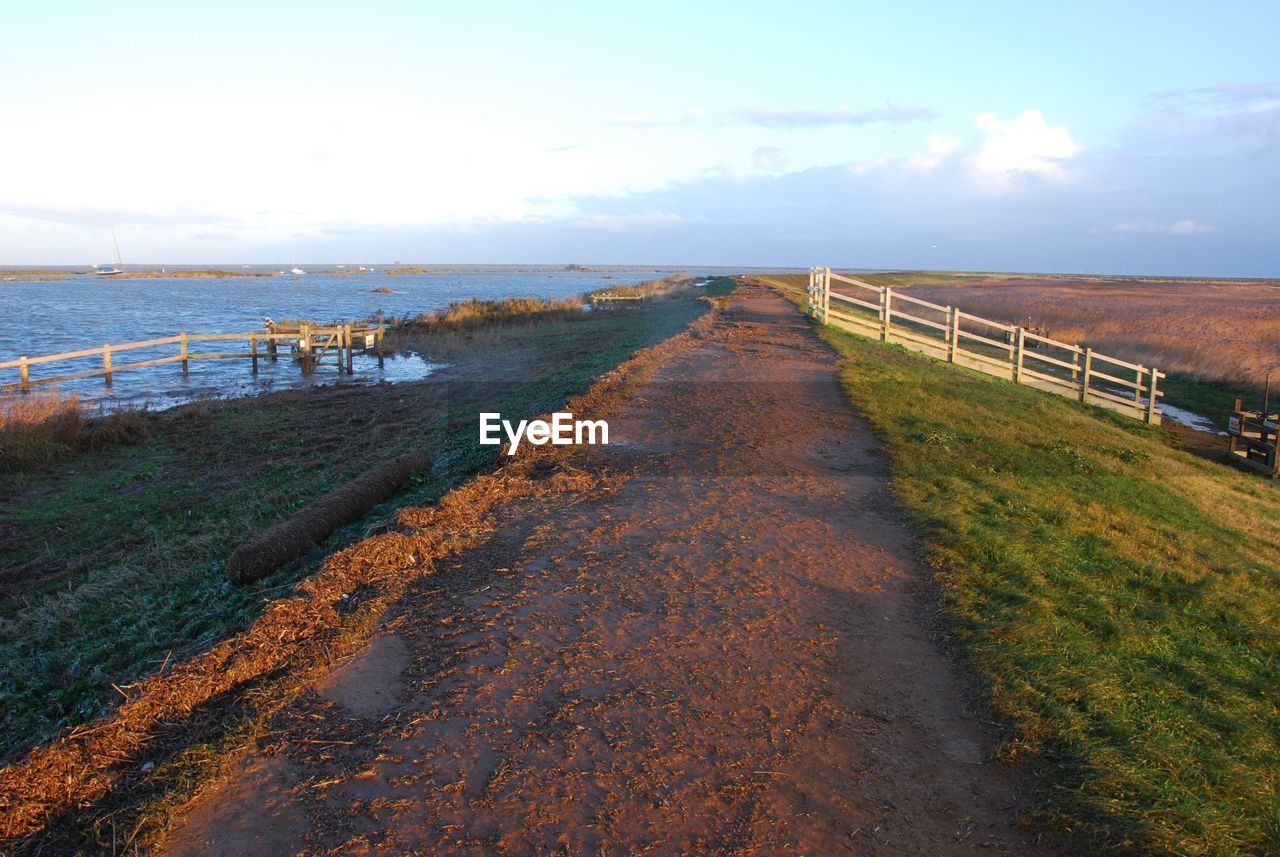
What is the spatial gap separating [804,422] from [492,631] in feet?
25.7

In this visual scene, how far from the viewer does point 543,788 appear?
4.01 meters

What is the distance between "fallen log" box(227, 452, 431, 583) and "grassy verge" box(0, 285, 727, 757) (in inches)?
9.4

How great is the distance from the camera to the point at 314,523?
878 cm

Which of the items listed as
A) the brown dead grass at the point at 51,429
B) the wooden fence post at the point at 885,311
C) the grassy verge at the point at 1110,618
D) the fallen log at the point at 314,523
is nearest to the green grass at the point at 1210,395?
the wooden fence post at the point at 885,311

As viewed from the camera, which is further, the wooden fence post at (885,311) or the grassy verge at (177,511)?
the wooden fence post at (885,311)

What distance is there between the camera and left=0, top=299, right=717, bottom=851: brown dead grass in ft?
12.5

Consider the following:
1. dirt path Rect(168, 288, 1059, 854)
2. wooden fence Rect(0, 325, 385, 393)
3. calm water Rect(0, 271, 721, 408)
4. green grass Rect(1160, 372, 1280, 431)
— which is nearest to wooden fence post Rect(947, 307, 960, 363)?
green grass Rect(1160, 372, 1280, 431)

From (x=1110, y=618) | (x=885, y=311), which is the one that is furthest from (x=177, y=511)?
(x=885, y=311)

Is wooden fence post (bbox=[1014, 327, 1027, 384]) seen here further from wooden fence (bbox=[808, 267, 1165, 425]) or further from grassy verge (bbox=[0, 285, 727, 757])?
grassy verge (bbox=[0, 285, 727, 757])

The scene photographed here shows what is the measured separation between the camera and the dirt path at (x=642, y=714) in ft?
12.4

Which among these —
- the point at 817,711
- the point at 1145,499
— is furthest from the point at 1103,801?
the point at 1145,499

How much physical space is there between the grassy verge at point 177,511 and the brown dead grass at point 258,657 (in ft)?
1.38

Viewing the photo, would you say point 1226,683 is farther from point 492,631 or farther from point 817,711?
point 492,631

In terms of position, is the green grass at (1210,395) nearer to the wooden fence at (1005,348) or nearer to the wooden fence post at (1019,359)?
the wooden fence at (1005,348)
